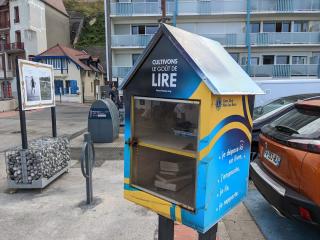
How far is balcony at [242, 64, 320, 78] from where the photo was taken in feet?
71.9

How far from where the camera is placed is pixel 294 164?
2883 millimetres

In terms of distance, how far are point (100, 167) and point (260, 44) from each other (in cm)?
1983

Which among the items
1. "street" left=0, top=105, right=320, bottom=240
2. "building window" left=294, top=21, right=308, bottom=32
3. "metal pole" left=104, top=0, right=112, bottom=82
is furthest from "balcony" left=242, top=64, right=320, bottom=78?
"street" left=0, top=105, right=320, bottom=240

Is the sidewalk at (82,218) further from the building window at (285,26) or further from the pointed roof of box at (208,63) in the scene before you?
the building window at (285,26)

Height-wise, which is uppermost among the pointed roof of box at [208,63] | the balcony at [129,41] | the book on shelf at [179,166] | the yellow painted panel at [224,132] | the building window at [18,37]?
the building window at [18,37]

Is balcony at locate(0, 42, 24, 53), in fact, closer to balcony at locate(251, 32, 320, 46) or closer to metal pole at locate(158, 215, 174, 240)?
balcony at locate(251, 32, 320, 46)

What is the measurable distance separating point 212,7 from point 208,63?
22449 mm

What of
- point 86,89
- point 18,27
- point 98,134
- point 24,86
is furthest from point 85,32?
point 24,86

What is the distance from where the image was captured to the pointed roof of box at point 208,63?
74.5 inches

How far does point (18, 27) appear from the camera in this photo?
112 ft

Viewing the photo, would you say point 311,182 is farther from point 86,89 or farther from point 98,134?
point 86,89

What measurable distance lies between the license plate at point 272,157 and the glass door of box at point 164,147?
4.34ft

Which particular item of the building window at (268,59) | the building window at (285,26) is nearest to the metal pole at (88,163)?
the building window at (268,59)

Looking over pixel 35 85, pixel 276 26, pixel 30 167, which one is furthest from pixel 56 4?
pixel 30 167
